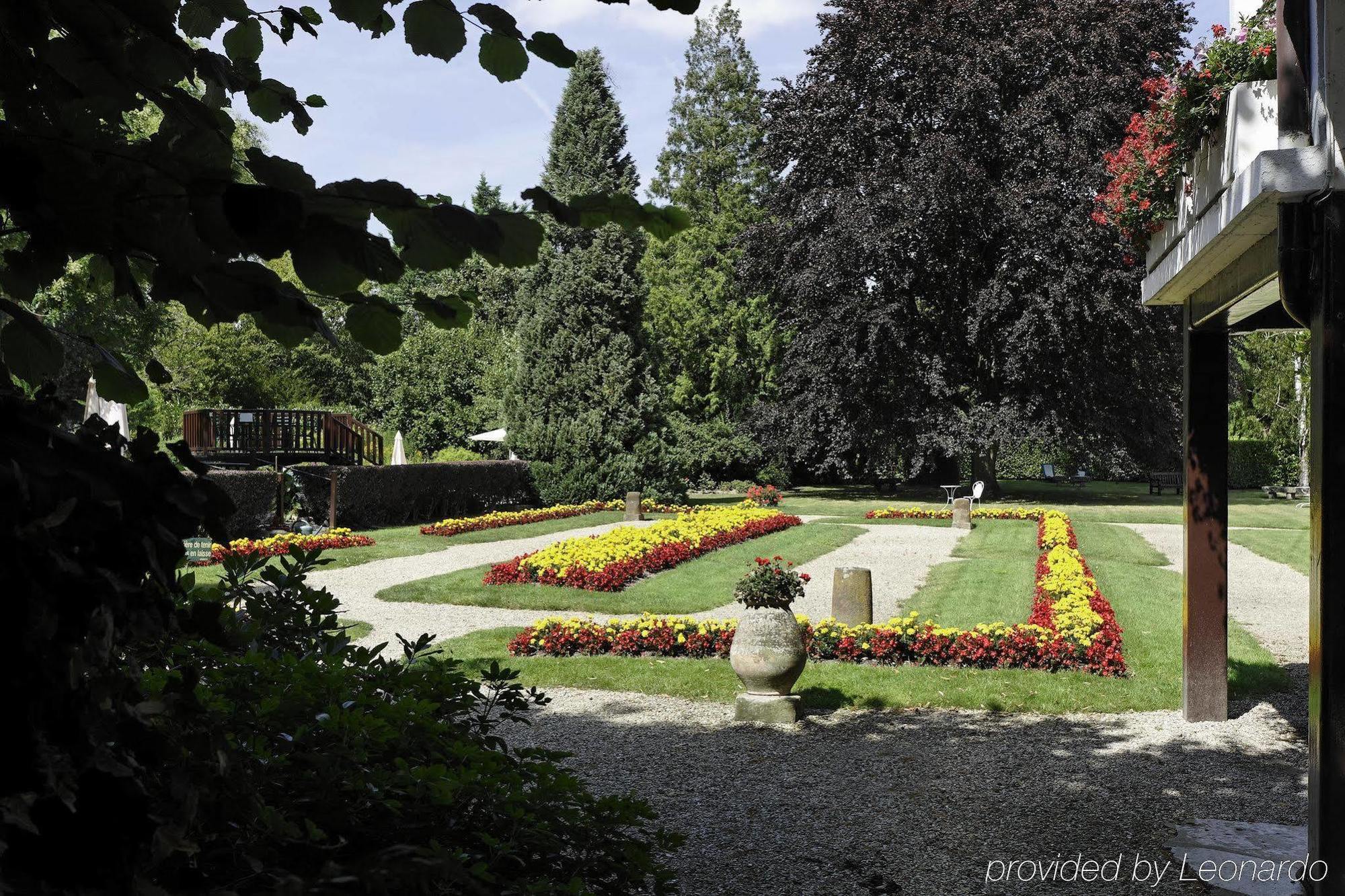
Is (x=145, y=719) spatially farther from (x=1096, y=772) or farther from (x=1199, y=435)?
(x=1199, y=435)

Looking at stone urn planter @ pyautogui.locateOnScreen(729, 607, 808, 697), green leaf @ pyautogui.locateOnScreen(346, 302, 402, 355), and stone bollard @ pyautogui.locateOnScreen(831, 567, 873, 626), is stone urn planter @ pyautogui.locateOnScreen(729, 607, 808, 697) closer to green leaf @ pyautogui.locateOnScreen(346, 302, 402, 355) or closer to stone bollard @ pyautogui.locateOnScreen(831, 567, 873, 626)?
stone bollard @ pyautogui.locateOnScreen(831, 567, 873, 626)

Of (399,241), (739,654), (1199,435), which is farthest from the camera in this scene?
(739,654)

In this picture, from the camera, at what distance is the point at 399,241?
4.77 feet

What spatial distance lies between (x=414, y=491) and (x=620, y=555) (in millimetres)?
9061

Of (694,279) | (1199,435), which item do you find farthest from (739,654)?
(694,279)

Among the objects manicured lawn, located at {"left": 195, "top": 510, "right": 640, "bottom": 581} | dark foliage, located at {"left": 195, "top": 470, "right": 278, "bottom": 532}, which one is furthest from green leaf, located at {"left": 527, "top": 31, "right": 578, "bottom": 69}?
dark foliage, located at {"left": 195, "top": 470, "right": 278, "bottom": 532}

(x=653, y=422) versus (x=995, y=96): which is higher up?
(x=995, y=96)

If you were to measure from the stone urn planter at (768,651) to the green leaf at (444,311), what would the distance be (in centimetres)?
539

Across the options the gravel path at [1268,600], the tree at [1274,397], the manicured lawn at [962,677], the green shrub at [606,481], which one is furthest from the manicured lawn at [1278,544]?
the green shrub at [606,481]

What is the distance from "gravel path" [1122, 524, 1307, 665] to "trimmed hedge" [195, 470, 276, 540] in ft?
44.0

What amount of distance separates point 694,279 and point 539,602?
922 inches

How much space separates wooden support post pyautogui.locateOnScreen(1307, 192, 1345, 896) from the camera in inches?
138

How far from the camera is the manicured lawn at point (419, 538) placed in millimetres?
15164

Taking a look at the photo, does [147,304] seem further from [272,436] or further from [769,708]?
[272,436]
